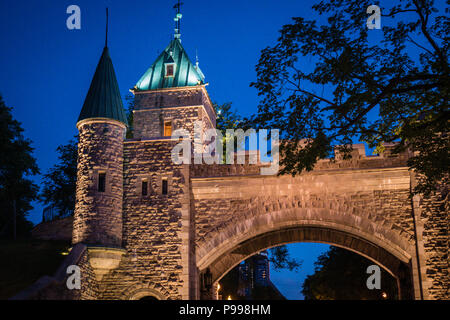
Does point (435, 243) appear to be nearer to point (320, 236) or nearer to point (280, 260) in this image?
point (320, 236)

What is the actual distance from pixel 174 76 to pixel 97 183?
8.39 meters

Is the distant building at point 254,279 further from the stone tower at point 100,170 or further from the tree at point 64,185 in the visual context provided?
the stone tower at point 100,170

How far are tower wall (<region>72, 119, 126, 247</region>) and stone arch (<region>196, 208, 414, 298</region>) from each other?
10.2ft

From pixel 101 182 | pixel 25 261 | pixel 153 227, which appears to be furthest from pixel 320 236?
pixel 25 261

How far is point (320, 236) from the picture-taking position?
59.4ft

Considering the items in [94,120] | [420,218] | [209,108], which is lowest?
[420,218]

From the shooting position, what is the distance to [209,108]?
82.5 ft

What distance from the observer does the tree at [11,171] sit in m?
23.0

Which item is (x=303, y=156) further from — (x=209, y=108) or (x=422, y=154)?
(x=209, y=108)

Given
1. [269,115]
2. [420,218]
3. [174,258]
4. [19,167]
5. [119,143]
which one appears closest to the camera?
[269,115]

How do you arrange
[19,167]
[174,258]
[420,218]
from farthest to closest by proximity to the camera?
[19,167] < [174,258] < [420,218]

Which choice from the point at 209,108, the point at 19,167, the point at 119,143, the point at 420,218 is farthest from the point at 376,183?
the point at 19,167

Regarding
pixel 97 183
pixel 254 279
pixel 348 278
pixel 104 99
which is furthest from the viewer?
pixel 254 279
